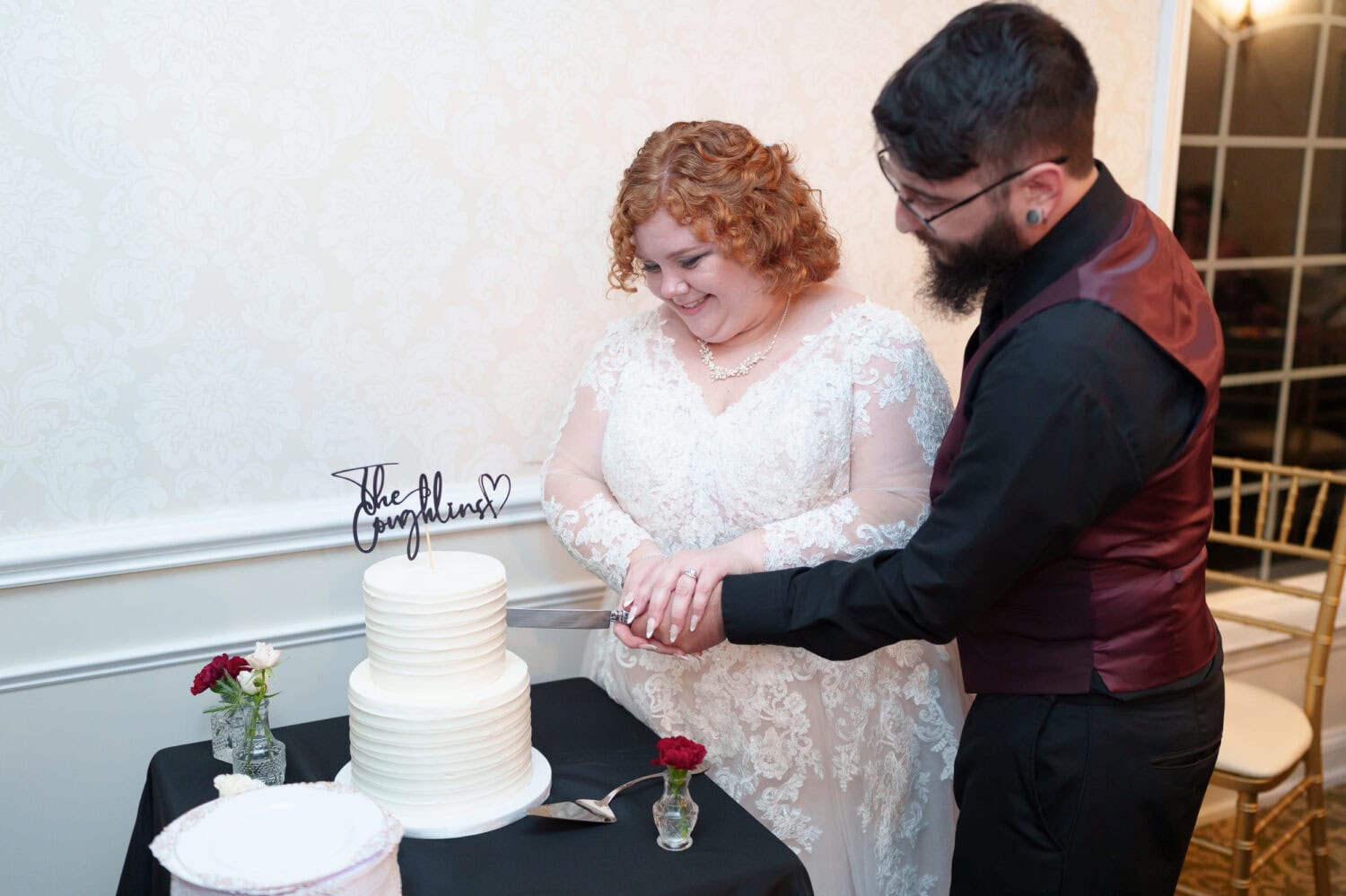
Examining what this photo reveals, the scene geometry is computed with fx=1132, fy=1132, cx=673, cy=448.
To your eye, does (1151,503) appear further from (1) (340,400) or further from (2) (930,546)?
(1) (340,400)

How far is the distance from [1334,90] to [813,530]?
265 centimetres

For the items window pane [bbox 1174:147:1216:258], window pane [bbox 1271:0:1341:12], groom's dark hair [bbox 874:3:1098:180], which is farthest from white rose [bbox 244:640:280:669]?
window pane [bbox 1271:0:1341:12]

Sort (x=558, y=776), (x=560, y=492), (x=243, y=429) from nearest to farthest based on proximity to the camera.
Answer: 1. (x=558, y=776)
2. (x=560, y=492)
3. (x=243, y=429)

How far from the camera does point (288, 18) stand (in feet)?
6.98

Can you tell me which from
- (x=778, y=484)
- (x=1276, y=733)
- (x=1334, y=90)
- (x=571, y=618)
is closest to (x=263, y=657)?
(x=571, y=618)

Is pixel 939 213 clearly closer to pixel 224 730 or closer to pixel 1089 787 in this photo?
pixel 1089 787

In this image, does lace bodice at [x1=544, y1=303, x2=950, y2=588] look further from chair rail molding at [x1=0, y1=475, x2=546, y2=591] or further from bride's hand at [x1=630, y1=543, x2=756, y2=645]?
chair rail molding at [x1=0, y1=475, x2=546, y2=591]

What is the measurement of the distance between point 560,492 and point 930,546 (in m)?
0.81

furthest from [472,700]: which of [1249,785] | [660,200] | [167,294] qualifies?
[1249,785]

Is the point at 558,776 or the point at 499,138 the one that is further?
the point at 499,138

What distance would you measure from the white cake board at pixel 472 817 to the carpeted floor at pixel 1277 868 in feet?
7.13

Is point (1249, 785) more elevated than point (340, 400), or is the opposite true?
point (340, 400)

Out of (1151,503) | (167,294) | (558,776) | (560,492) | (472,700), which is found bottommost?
(558,776)

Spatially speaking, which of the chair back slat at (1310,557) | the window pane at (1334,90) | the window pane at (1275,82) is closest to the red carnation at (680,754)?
the chair back slat at (1310,557)
